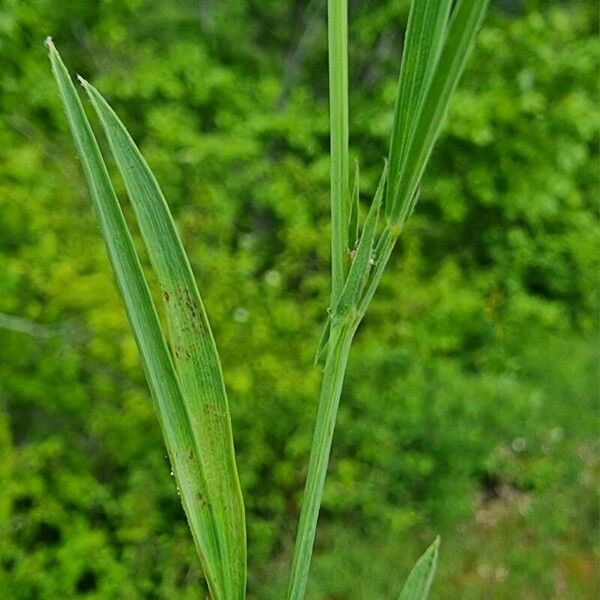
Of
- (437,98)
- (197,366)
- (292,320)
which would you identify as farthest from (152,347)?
(292,320)

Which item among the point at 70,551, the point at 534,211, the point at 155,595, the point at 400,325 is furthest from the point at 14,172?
the point at 534,211

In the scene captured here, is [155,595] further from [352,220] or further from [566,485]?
[352,220]

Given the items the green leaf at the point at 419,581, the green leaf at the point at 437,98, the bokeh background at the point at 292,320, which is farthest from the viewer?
the bokeh background at the point at 292,320

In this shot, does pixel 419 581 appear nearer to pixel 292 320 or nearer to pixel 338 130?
pixel 338 130

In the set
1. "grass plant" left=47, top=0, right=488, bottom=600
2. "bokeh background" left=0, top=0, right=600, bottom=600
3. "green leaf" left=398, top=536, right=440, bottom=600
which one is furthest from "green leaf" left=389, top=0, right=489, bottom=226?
"bokeh background" left=0, top=0, right=600, bottom=600

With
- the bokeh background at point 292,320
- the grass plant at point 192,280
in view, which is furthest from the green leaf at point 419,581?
the bokeh background at point 292,320

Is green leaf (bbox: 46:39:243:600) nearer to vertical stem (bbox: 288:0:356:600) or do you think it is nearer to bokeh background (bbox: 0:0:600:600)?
vertical stem (bbox: 288:0:356:600)

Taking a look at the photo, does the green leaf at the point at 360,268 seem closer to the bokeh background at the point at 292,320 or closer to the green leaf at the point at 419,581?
the green leaf at the point at 419,581
